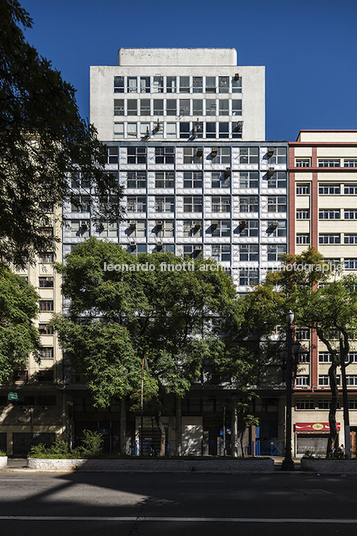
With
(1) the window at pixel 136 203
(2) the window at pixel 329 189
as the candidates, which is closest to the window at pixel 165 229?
(1) the window at pixel 136 203

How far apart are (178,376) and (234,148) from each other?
929 inches

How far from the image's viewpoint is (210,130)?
45906 millimetres

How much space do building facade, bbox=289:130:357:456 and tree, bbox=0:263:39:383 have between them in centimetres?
2280

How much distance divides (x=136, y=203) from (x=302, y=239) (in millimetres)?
16020

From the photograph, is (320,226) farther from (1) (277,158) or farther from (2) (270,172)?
(1) (277,158)

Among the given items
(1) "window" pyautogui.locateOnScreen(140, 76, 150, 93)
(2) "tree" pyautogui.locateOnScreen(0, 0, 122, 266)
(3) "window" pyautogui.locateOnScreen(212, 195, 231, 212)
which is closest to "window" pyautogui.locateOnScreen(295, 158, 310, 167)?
(3) "window" pyautogui.locateOnScreen(212, 195, 231, 212)

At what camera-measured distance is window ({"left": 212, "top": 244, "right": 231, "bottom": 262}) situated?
1683 inches

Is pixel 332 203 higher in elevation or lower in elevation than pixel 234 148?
lower

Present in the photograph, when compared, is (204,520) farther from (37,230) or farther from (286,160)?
(286,160)

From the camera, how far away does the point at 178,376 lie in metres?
30.9

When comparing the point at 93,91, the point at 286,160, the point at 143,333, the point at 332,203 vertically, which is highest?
the point at 93,91

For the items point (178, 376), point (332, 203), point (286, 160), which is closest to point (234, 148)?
point (286, 160)

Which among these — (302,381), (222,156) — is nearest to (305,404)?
(302,381)

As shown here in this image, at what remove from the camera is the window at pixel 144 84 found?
46.8m
